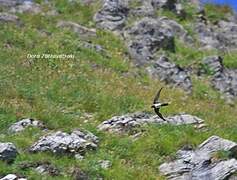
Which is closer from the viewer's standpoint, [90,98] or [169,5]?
[90,98]

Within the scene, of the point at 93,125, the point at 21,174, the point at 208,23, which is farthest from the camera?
the point at 208,23

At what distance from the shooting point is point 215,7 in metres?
28.6

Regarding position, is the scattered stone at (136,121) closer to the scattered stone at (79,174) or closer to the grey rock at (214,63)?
the scattered stone at (79,174)

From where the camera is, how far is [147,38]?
2248 centimetres

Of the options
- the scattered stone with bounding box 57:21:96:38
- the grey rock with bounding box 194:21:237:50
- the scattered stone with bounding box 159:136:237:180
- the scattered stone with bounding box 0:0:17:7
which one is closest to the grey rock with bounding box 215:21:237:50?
the grey rock with bounding box 194:21:237:50

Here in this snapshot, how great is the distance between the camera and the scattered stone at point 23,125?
12297mm

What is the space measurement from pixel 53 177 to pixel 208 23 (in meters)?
18.0

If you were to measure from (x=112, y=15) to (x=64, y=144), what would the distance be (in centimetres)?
1328

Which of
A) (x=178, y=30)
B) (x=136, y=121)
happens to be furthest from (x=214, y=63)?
(x=136, y=121)

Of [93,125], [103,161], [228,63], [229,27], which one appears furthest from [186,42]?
[103,161]

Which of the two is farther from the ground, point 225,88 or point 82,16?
point 82,16

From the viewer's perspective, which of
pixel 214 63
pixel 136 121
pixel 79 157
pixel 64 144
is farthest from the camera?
pixel 214 63

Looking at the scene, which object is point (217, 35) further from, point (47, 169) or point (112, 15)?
point (47, 169)

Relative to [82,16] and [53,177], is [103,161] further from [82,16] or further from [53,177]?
[82,16]
